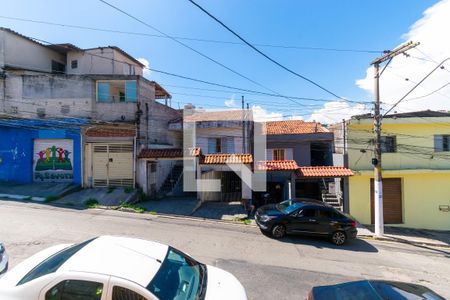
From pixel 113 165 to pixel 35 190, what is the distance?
3.91 meters

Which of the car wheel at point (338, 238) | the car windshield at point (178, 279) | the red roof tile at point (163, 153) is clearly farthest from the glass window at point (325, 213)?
the car windshield at point (178, 279)

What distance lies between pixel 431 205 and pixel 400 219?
199cm

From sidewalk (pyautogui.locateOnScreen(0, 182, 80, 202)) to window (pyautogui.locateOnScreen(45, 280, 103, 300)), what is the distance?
12.0 m

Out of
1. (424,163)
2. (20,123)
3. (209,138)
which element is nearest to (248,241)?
(209,138)

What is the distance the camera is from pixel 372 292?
372 cm

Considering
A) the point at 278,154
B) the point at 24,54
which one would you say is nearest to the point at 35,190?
the point at 24,54

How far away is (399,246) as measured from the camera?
38.1ft

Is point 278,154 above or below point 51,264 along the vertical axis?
above

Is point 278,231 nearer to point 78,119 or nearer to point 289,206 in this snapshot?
point 289,206

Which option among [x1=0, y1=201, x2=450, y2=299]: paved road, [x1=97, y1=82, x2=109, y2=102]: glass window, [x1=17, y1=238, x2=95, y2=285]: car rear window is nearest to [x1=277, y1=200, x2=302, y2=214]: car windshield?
[x1=0, y1=201, x2=450, y2=299]: paved road

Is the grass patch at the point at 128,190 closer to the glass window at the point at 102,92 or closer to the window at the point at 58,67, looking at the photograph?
the glass window at the point at 102,92

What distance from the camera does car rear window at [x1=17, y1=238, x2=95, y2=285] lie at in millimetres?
3275

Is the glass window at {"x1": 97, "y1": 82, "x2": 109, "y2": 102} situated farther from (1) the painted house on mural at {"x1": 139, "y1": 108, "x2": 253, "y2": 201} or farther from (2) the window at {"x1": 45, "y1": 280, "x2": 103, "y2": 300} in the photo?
(2) the window at {"x1": 45, "y1": 280, "x2": 103, "y2": 300}

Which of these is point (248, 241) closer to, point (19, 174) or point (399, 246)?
point (399, 246)
